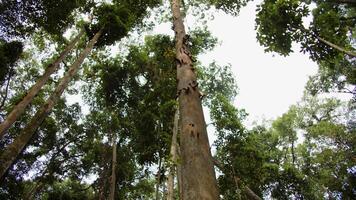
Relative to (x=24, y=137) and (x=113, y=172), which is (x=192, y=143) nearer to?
(x=24, y=137)

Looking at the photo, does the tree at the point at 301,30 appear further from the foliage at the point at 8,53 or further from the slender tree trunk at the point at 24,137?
the foliage at the point at 8,53

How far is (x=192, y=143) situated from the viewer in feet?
9.37

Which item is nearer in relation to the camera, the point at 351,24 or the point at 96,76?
the point at 351,24

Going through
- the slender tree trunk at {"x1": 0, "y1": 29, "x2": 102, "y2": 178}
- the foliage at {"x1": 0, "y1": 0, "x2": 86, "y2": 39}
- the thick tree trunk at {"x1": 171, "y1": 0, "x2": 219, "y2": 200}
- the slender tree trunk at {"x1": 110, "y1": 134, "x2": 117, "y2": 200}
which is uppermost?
the foliage at {"x1": 0, "y1": 0, "x2": 86, "y2": 39}

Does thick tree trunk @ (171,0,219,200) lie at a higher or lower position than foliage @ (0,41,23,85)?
lower

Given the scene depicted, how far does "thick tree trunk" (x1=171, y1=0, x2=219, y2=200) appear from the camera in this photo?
2.35 metres

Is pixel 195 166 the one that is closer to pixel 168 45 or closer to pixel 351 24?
pixel 351 24

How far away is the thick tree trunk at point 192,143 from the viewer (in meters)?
2.35

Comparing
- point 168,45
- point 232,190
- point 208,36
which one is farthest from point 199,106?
point 208,36

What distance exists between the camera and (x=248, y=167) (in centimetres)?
1420

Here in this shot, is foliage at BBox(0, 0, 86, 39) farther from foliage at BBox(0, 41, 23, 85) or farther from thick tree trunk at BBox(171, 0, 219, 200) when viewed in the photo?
thick tree trunk at BBox(171, 0, 219, 200)

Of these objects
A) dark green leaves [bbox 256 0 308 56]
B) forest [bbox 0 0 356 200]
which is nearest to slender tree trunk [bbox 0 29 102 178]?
forest [bbox 0 0 356 200]

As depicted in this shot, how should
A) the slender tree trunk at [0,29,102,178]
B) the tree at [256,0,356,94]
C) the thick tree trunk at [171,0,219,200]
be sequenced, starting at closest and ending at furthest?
1. the thick tree trunk at [171,0,219,200]
2. the slender tree trunk at [0,29,102,178]
3. the tree at [256,0,356,94]

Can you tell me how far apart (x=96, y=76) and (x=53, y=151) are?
556 centimetres
